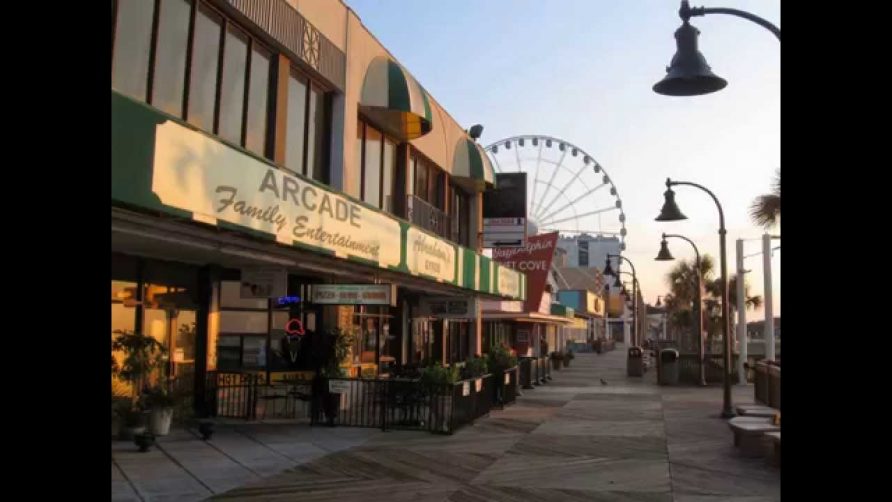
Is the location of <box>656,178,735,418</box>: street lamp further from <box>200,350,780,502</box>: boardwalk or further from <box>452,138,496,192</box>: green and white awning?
<box>452,138,496,192</box>: green and white awning

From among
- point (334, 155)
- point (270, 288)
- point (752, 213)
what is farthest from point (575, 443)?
point (752, 213)

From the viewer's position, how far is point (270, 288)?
12.9 metres

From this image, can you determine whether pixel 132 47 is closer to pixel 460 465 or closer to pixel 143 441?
pixel 143 441

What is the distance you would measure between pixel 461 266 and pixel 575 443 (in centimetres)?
804

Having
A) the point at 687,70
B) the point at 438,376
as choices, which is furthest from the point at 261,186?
the point at 687,70

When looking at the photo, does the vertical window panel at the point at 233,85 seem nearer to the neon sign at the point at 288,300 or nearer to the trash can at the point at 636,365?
the neon sign at the point at 288,300

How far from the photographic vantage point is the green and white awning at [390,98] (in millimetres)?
16828

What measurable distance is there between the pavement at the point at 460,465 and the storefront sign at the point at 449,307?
6.60 meters

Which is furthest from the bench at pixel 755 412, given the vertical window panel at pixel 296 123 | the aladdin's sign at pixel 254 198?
the vertical window panel at pixel 296 123

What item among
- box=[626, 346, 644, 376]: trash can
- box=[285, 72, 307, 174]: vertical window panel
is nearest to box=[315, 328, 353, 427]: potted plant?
box=[285, 72, 307, 174]: vertical window panel

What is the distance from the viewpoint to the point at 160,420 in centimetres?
1148

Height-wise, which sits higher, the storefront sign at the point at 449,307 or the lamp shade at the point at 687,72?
the lamp shade at the point at 687,72
